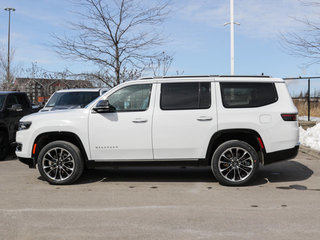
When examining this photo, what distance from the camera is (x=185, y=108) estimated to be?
620 cm

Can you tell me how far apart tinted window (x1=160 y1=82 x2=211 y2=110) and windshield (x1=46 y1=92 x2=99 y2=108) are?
17.2 ft

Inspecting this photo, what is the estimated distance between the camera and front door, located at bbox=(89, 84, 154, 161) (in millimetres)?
6188

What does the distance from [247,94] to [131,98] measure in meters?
2.07

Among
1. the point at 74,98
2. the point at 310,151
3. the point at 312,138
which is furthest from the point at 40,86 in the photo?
the point at 310,151

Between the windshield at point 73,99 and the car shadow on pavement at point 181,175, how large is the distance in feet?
12.3

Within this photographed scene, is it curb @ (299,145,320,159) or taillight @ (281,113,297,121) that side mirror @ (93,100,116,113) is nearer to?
taillight @ (281,113,297,121)

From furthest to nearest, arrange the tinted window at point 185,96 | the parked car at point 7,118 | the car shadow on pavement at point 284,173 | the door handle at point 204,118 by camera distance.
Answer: the parked car at point 7,118 → the car shadow on pavement at point 284,173 → the tinted window at point 185,96 → the door handle at point 204,118

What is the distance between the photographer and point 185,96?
6.27m

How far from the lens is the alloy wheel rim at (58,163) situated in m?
6.34

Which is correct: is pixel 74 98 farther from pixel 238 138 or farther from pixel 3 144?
pixel 238 138

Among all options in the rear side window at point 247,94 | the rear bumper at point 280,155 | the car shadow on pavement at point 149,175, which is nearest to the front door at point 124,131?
the car shadow on pavement at point 149,175

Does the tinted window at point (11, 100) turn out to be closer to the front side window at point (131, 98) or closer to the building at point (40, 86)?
the front side window at point (131, 98)

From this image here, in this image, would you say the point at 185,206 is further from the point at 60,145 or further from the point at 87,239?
the point at 60,145

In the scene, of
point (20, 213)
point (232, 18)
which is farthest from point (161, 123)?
point (232, 18)
